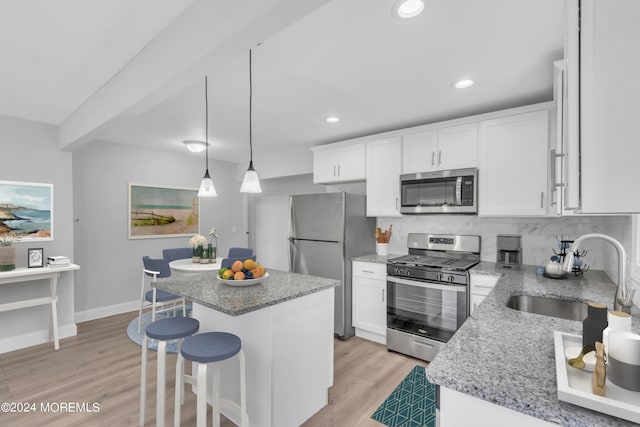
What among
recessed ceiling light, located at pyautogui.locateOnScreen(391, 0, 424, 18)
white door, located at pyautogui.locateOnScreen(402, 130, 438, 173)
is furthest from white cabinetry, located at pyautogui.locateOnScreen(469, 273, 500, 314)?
recessed ceiling light, located at pyautogui.locateOnScreen(391, 0, 424, 18)

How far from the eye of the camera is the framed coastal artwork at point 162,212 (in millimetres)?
4500

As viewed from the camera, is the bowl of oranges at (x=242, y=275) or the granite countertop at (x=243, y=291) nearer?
the granite countertop at (x=243, y=291)

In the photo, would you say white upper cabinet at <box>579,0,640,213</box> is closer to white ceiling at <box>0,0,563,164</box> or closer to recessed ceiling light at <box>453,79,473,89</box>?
white ceiling at <box>0,0,563,164</box>

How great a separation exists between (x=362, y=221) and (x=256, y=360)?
2207mm

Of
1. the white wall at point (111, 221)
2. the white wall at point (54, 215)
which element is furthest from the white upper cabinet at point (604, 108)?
the white wall at point (111, 221)

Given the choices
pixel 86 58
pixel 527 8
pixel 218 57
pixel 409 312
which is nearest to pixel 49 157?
pixel 86 58

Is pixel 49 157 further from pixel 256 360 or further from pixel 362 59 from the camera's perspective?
pixel 362 59

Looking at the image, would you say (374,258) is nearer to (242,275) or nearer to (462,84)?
(242,275)

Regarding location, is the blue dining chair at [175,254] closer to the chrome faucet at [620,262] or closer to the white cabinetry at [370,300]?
the white cabinetry at [370,300]

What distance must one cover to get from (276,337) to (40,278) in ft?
9.80

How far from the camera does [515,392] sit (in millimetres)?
832

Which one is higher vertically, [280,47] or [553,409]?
[280,47]

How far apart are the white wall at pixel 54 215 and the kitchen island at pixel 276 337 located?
2230 mm

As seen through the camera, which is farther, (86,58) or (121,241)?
(121,241)
